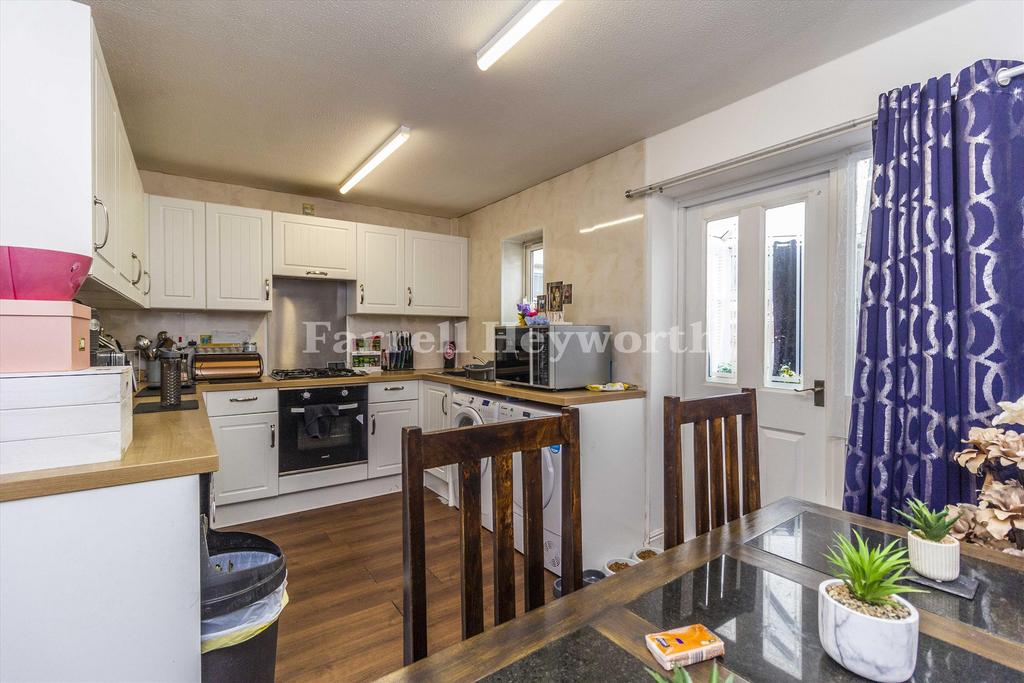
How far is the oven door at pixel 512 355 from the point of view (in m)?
2.95

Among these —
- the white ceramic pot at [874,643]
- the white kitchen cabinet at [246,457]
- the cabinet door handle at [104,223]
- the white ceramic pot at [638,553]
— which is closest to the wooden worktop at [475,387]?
the white kitchen cabinet at [246,457]

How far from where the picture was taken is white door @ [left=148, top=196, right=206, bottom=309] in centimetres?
321

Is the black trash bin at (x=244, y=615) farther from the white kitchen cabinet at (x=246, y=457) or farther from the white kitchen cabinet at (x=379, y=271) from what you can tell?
the white kitchen cabinet at (x=379, y=271)

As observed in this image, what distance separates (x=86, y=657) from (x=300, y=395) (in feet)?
7.82

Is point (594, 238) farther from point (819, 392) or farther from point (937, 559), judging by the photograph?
point (937, 559)

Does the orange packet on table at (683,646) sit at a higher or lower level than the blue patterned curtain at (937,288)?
lower

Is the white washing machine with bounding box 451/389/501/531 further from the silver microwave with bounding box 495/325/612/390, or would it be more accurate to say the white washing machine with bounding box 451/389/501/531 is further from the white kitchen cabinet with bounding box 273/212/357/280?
the white kitchen cabinet with bounding box 273/212/357/280

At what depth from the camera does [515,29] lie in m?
1.70

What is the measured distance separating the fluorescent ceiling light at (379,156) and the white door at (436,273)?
80cm

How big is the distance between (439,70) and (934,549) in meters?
2.31

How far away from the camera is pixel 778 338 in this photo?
2404 millimetres

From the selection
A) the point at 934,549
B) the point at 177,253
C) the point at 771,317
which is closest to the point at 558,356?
the point at 771,317

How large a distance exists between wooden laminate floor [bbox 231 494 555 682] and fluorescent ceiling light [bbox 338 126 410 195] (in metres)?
2.42

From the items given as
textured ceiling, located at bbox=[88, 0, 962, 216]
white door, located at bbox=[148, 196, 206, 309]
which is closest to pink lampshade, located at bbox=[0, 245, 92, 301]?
textured ceiling, located at bbox=[88, 0, 962, 216]
